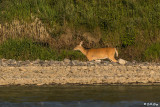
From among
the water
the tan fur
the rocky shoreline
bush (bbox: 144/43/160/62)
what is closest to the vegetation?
bush (bbox: 144/43/160/62)

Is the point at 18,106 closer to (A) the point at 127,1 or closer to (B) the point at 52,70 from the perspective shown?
(B) the point at 52,70

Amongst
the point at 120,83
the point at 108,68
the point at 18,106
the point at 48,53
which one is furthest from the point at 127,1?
the point at 18,106

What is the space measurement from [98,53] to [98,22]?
6.18 feet

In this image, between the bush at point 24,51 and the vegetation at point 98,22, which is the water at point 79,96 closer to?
the bush at point 24,51

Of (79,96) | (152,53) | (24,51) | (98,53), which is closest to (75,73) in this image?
(79,96)

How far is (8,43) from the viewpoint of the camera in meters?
16.7

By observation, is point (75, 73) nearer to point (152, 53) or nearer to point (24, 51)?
point (24, 51)

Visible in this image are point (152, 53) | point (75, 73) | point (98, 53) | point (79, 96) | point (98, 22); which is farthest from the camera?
point (98, 22)

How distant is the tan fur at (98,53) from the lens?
16.6 meters

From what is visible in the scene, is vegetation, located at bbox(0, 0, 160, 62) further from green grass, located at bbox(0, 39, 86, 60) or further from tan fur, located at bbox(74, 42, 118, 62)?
tan fur, located at bbox(74, 42, 118, 62)

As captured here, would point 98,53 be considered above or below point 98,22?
below

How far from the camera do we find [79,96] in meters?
9.88

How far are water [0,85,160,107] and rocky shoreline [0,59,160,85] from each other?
0.64m

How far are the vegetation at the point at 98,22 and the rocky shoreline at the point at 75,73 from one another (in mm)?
2484
